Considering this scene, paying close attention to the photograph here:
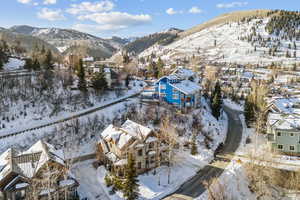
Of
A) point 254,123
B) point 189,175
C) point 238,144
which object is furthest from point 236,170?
point 254,123

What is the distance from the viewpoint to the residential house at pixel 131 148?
108 ft

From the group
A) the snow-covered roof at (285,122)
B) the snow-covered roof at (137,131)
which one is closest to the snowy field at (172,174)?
the snow-covered roof at (137,131)

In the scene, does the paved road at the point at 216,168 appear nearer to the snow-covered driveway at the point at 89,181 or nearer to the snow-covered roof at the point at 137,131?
the snow-covered roof at the point at 137,131

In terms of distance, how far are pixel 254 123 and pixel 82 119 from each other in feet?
130

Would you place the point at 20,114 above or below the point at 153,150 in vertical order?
above

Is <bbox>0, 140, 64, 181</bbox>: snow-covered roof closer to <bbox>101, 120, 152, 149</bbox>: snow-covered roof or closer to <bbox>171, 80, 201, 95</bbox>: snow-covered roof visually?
<bbox>101, 120, 152, 149</bbox>: snow-covered roof

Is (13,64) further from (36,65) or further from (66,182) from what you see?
(66,182)

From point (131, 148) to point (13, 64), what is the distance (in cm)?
4853

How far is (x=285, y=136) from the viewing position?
131ft

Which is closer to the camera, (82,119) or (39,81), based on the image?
(82,119)

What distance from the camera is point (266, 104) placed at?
5578cm

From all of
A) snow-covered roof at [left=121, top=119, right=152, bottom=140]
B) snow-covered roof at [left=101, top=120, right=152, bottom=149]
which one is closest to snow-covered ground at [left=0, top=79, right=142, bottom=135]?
snow-covered roof at [left=101, top=120, right=152, bottom=149]

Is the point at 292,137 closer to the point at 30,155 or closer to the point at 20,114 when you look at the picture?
the point at 30,155

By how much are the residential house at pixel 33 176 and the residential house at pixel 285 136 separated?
116 ft
